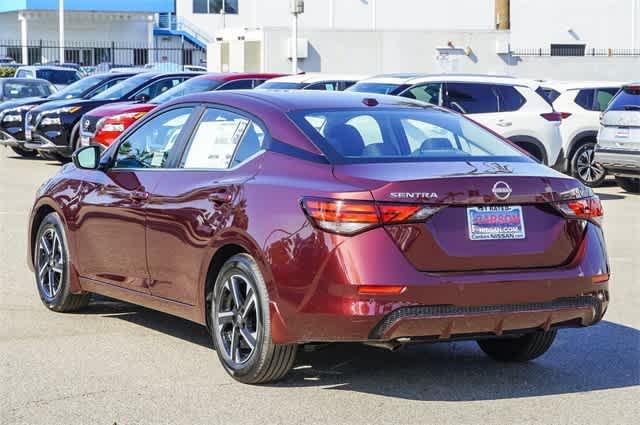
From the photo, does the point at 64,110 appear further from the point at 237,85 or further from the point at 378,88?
the point at 378,88

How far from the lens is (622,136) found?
60.0 ft

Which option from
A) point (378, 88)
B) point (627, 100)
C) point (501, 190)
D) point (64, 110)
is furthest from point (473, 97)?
point (501, 190)

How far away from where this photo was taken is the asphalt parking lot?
20.1 feet

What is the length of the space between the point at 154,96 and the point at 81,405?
17.4 meters

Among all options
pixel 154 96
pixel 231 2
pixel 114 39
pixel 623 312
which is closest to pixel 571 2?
pixel 231 2

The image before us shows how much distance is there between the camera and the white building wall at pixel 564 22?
200ft

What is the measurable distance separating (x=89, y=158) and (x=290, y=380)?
2.34m

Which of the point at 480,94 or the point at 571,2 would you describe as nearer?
the point at 480,94

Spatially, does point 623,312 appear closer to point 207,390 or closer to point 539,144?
point 207,390

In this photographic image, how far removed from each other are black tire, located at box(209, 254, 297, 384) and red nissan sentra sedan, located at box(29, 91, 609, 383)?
0.01m

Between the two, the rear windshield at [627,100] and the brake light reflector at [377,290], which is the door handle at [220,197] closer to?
the brake light reflector at [377,290]

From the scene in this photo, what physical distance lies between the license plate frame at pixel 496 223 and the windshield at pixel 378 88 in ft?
39.1

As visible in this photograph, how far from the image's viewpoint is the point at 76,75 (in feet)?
121

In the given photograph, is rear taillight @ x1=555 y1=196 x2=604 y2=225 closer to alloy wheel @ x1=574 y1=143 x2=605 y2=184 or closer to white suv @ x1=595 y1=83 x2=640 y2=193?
white suv @ x1=595 y1=83 x2=640 y2=193
